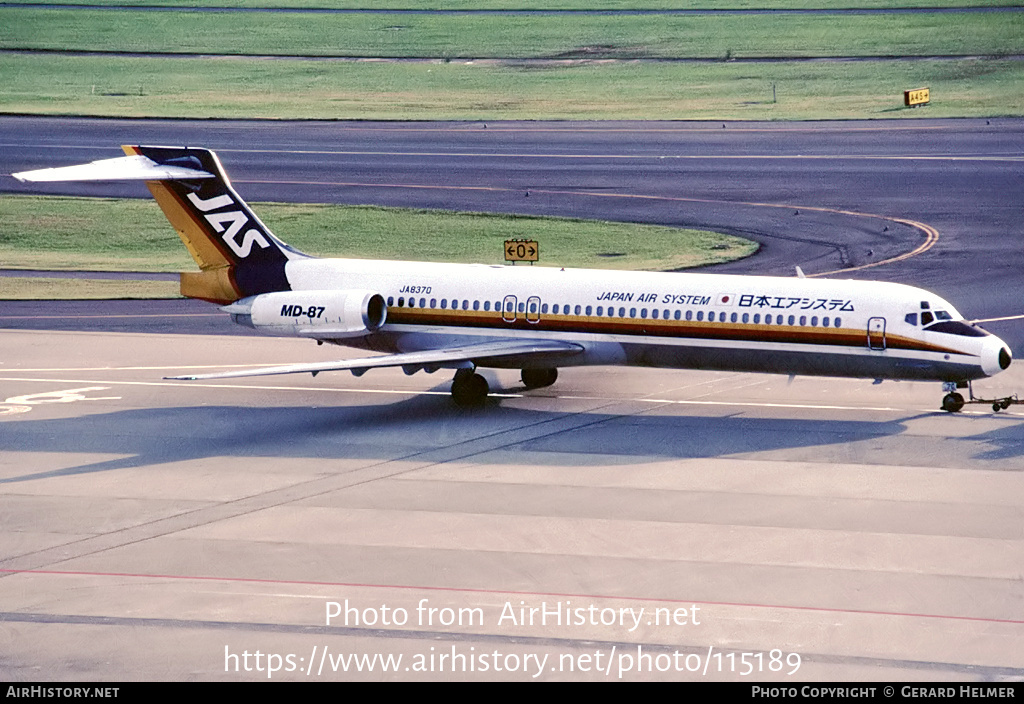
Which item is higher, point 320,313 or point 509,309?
point 320,313

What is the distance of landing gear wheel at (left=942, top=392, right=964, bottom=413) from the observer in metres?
36.0

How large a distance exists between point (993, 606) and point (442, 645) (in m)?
8.28

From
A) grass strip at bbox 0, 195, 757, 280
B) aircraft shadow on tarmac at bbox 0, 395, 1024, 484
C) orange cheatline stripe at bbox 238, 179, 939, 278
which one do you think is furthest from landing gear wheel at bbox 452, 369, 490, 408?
orange cheatline stripe at bbox 238, 179, 939, 278

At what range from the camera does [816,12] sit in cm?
11588

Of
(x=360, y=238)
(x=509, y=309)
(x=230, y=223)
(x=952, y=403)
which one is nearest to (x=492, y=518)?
(x=509, y=309)

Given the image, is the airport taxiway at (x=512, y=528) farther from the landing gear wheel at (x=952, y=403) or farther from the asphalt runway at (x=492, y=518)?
the landing gear wheel at (x=952, y=403)

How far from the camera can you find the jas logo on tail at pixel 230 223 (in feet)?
131

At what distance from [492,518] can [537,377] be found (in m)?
11.1

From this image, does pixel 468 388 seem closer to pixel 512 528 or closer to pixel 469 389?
pixel 469 389

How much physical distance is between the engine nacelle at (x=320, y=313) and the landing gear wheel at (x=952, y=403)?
1342 cm

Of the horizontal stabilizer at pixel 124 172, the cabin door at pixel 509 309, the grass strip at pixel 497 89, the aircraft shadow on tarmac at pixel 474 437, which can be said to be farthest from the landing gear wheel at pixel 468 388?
the grass strip at pixel 497 89

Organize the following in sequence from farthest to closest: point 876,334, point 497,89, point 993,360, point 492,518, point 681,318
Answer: point 497,89 < point 681,318 < point 876,334 < point 993,360 < point 492,518

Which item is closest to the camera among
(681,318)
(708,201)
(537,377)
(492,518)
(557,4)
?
(492,518)

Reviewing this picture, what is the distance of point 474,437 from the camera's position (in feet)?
115
